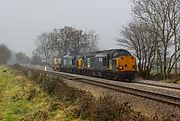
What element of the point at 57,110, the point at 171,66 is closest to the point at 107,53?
the point at 171,66

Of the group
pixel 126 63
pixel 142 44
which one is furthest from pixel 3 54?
pixel 126 63

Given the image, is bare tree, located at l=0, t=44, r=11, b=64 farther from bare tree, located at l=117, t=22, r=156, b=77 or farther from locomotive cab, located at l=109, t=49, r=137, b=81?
locomotive cab, located at l=109, t=49, r=137, b=81

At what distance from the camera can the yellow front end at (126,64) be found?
32.4 m

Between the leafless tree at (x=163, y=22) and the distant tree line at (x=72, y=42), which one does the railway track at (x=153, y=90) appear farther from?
the distant tree line at (x=72, y=42)

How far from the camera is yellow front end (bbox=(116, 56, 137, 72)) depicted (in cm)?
3238

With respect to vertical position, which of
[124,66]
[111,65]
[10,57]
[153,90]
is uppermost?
[10,57]

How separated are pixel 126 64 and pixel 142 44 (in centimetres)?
1049

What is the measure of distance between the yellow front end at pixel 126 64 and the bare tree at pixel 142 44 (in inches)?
300

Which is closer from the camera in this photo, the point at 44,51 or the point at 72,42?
the point at 72,42

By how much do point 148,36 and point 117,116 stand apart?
103ft

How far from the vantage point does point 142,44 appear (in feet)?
140

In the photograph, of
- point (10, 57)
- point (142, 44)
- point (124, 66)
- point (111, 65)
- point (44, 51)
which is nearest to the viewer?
point (124, 66)

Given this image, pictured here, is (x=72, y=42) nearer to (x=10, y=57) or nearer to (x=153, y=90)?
(x=153, y=90)

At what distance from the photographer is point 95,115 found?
40.1ft
